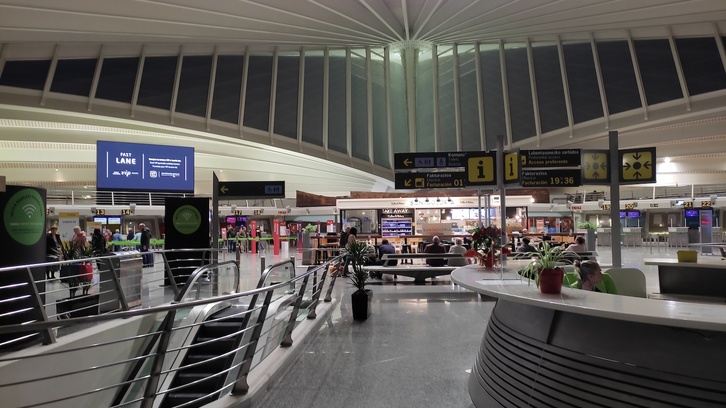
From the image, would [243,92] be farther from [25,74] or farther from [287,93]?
[25,74]

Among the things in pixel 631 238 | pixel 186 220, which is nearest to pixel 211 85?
pixel 186 220

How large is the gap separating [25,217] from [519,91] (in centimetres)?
1646

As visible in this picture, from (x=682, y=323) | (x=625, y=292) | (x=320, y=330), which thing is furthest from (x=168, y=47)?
(x=682, y=323)

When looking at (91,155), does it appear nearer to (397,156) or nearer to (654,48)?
(397,156)

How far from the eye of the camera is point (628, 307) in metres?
2.65

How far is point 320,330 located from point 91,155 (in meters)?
20.2

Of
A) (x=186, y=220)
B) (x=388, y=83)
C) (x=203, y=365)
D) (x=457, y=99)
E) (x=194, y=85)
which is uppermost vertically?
(x=388, y=83)

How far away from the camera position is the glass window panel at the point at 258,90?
17141 mm

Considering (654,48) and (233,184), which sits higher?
(654,48)

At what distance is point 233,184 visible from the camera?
10711 mm

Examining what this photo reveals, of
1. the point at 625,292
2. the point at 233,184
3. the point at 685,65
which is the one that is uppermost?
the point at 685,65

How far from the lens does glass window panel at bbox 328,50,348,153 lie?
18.8 meters

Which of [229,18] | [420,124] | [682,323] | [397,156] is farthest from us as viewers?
[420,124]

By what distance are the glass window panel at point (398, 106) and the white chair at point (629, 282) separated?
1525 centimetres
